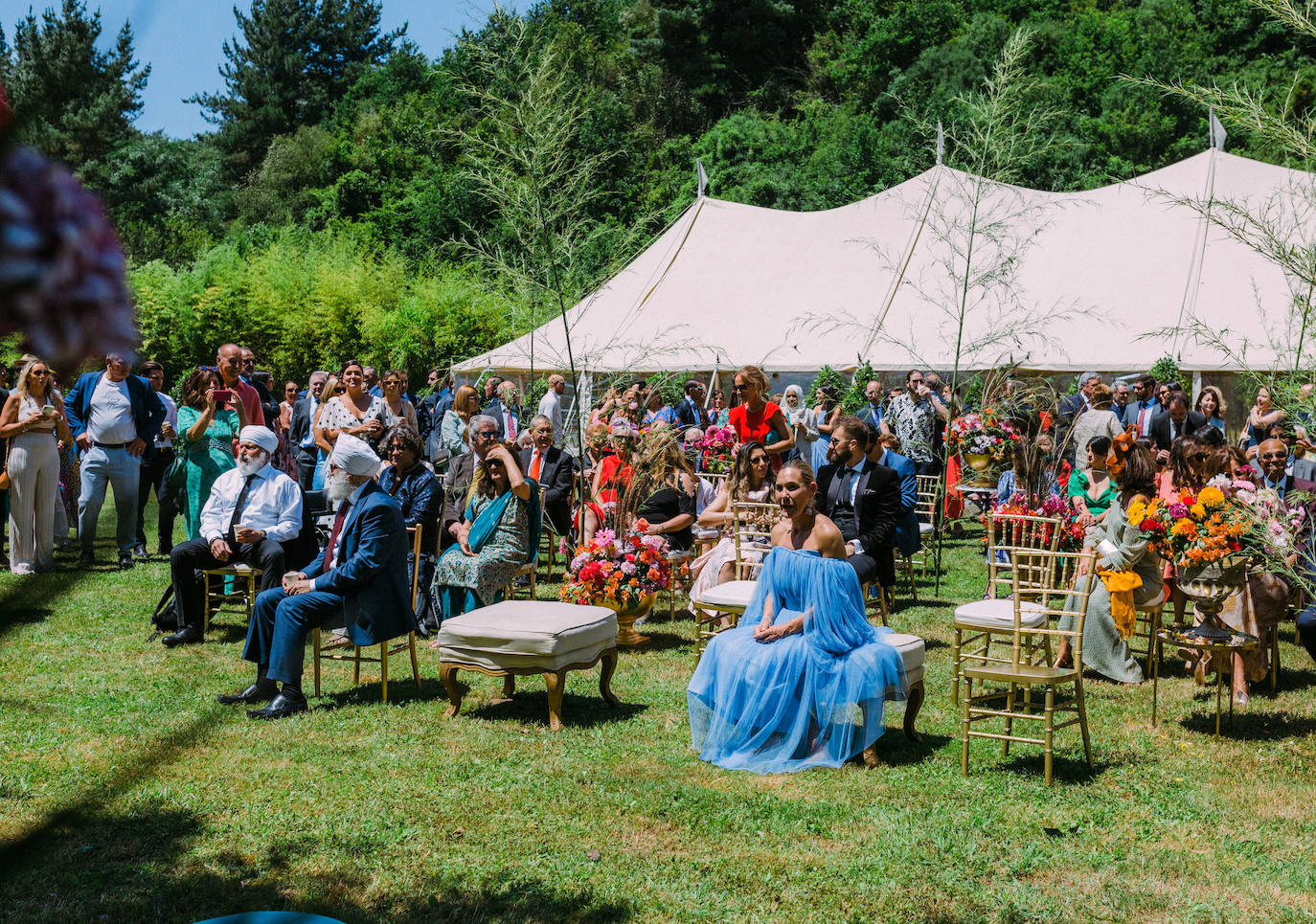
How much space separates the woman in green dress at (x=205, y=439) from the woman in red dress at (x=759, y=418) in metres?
3.89

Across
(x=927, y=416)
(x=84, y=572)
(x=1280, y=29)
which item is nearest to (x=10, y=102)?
(x=84, y=572)

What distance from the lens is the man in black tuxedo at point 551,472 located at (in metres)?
8.93

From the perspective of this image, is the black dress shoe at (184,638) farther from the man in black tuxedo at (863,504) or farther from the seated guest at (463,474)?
the man in black tuxedo at (863,504)

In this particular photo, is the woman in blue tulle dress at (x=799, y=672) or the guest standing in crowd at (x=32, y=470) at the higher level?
the guest standing in crowd at (x=32, y=470)

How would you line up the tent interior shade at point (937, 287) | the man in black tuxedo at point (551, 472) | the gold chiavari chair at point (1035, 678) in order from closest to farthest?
1. the gold chiavari chair at point (1035, 678)
2. the man in black tuxedo at point (551, 472)
3. the tent interior shade at point (937, 287)

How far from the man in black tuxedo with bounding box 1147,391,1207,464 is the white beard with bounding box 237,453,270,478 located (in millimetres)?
7664

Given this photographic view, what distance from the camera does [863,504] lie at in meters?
7.24

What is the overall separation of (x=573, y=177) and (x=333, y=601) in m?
Answer: 3.90

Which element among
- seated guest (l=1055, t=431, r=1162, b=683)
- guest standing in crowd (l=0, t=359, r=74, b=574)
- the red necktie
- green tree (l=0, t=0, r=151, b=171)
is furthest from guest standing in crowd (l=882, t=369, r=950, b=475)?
green tree (l=0, t=0, r=151, b=171)

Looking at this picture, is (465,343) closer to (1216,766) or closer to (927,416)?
(927,416)

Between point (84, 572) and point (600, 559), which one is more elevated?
point (84, 572)

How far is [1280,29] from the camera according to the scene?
3022 cm

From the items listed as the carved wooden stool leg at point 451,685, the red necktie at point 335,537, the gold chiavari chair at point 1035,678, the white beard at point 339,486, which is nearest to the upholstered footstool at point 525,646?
the carved wooden stool leg at point 451,685

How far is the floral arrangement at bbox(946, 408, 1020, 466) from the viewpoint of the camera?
997 centimetres
